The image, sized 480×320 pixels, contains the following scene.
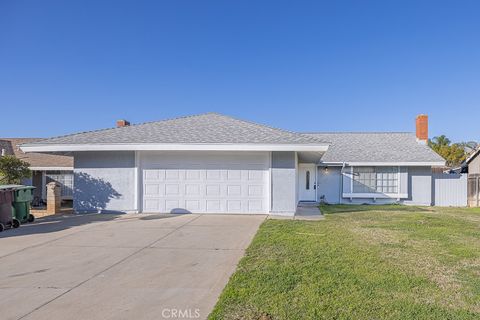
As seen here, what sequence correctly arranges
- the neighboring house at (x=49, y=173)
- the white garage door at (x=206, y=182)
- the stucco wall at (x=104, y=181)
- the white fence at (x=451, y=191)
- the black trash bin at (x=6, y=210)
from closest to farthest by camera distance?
the black trash bin at (x=6, y=210) < the white garage door at (x=206, y=182) < the stucco wall at (x=104, y=181) < the white fence at (x=451, y=191) < the neighboring house at (x=49, y=173)

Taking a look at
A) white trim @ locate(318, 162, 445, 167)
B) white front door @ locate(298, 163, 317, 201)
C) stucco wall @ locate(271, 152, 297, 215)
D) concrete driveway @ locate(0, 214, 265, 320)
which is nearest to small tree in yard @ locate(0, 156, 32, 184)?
concrete driveway @ locate(0, 214, 265, 320)

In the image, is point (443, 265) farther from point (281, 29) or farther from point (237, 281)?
point (281, 29)

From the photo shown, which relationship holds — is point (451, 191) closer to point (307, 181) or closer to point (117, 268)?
point (307, 181)

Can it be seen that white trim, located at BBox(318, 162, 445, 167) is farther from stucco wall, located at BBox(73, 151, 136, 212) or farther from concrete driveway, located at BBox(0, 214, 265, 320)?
stucco wall, located at BBox(73, 151, 136, 212)

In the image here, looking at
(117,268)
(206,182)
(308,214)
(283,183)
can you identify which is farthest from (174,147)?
(117,268)

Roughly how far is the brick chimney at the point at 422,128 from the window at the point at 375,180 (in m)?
4.22

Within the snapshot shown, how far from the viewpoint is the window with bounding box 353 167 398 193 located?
19.0m

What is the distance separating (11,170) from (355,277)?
49.5ft

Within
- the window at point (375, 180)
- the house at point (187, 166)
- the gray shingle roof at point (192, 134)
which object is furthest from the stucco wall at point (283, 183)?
the window at point (375, 180)

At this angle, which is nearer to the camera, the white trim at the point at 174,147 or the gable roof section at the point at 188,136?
the white trim at the point at 174,147

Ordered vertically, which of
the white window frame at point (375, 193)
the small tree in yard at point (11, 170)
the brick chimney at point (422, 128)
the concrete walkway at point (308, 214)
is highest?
the brick chimney at point (422, 128)

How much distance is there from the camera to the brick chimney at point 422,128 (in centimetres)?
2117

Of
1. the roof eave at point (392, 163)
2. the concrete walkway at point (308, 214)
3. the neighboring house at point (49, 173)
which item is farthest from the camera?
the neighboring house at point (49, 173)

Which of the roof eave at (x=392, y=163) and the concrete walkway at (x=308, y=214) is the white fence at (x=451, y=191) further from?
the concrete walkway at (x=308, y=214)
